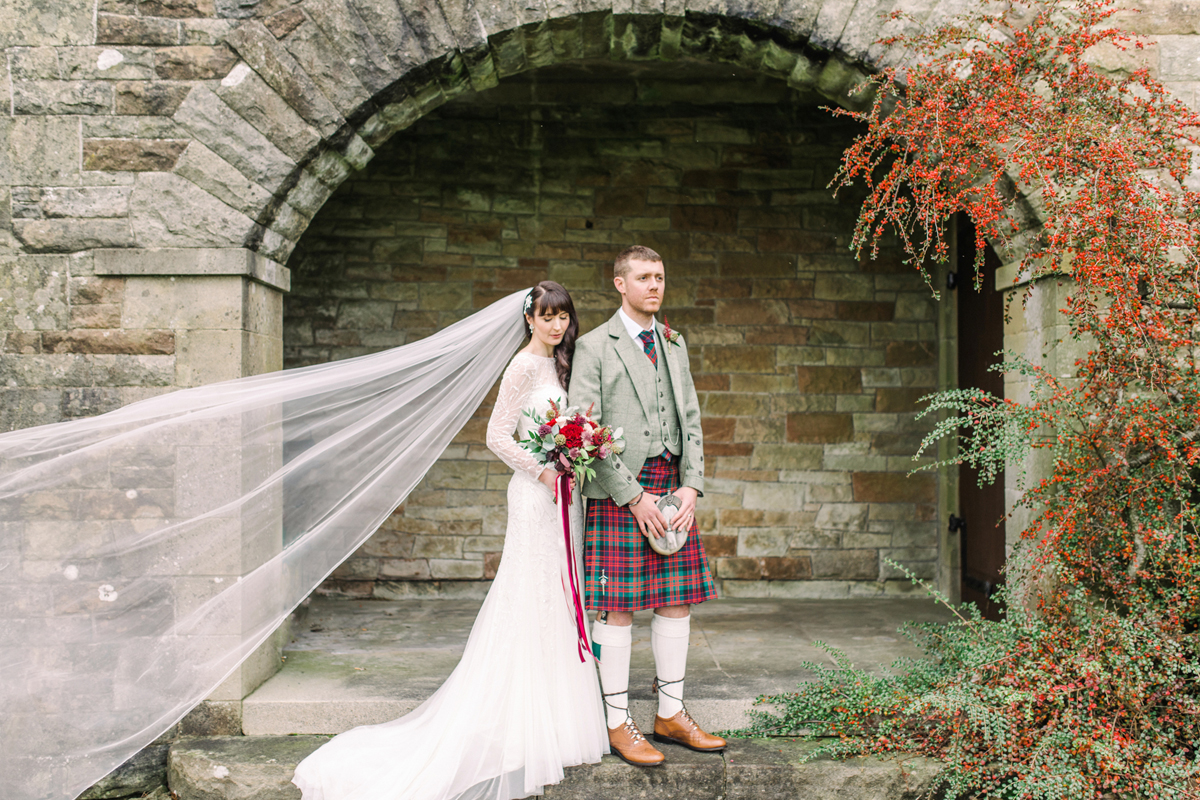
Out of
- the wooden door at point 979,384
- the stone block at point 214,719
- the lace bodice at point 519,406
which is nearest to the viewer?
the lace bodice at point 519,406

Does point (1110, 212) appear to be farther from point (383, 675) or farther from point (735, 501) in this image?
point (383, 675)

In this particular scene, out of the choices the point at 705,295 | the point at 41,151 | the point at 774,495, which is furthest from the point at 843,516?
the point at 41,151

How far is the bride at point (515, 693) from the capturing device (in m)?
2.84

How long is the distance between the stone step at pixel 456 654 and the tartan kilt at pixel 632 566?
2.13 feet

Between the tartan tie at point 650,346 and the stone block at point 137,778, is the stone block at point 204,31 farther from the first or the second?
the stone block at point 137,778

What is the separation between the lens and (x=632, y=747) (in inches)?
119

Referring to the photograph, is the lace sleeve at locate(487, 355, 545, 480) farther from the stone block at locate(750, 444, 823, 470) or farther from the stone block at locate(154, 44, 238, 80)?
the stone block at locate(750, 444, 823, 470)

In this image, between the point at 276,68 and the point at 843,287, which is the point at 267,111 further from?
the point at 843,287

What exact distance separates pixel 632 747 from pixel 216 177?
9.28ft

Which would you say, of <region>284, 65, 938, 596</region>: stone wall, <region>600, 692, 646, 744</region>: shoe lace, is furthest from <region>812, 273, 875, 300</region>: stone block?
<region>600, 692, 646, 744</region>: shoe lace

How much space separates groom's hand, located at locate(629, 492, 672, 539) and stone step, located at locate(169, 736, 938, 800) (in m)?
0.88

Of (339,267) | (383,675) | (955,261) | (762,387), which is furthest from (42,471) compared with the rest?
(955,261)

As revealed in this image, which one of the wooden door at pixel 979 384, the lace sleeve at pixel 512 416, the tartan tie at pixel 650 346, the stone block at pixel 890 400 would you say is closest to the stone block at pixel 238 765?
the lace sleeve at pixel 512 416

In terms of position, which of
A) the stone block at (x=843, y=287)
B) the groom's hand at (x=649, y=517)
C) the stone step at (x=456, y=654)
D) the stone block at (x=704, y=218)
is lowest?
the stone step at (x=456, y=654)
